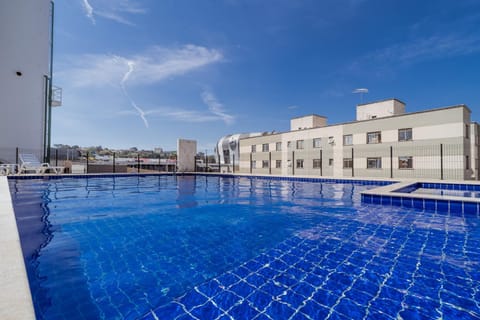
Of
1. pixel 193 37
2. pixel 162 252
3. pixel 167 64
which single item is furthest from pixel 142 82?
pixel 162 252

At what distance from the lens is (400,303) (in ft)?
5.53

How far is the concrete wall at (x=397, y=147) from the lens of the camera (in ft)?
42.2

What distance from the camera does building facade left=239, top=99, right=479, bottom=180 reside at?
42.5ft

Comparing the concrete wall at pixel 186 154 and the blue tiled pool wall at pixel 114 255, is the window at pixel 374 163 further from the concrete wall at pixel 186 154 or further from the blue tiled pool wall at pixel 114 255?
the concrete wall at pixel 186 154

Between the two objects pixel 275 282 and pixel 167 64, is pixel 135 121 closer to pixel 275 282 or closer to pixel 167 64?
pixel 167 64

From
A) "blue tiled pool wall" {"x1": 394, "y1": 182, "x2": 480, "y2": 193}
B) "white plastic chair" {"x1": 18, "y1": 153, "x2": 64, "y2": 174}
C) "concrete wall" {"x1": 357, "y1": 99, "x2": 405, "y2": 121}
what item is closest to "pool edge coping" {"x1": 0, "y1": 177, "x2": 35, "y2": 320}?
"blue tiled pool wall" {"x1": 394, "y1": 182, "x2": 480, "y2": 193}

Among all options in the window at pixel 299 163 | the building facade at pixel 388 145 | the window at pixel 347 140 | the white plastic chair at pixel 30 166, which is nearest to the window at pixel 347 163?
the building facade at pixel 388 145

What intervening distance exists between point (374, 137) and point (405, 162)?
2.63m

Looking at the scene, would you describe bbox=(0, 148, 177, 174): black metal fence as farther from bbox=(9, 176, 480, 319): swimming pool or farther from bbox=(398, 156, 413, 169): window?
bbox=(398, 156, 413, 169): window

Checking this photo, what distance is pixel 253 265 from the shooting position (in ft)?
7.76

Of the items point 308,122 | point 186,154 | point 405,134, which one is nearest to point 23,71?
point 186,154

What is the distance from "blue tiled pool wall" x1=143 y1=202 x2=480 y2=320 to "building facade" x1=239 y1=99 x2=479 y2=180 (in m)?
11.5

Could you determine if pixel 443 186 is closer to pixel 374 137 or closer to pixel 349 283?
pixel 374 137

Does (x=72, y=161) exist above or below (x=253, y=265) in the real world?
above
